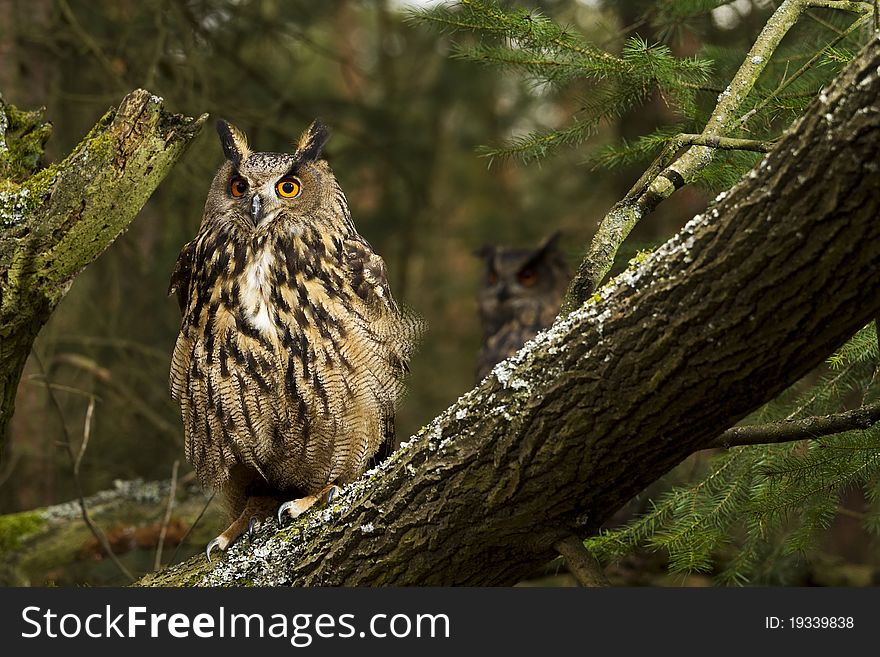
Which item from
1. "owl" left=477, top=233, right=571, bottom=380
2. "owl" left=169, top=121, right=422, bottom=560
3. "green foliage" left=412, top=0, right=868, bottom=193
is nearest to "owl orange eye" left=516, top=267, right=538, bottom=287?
"owl" left=477, top=233, right=571, bottom=380

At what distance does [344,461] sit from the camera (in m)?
3.21

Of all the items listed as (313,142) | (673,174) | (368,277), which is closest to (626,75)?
(673,174)

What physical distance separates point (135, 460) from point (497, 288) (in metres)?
2.36

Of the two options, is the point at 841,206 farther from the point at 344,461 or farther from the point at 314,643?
the point at 344,461

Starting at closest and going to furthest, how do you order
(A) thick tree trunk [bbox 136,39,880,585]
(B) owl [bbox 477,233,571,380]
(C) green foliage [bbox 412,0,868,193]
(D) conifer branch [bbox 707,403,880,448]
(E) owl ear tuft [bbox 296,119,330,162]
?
(A) thick tree trunk [bbox 136,39,880,585], (D) conifer branch [bbox 707,403,880,448], (C) green foliage [bbox 412,0,868,193], (E) owl ear tuft [bbox 296,119,330,162], (B) owl [bbox 477,233,571,380]

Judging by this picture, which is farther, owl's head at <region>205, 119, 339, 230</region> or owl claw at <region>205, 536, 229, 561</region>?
owl's head at <region>205, 119, 339, 230</region>

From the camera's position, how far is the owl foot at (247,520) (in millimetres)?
3164

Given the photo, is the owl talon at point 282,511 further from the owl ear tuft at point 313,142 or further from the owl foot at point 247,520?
the owl ear tuft at point 313,142

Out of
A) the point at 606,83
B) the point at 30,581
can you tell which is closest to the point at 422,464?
the point at 606,83

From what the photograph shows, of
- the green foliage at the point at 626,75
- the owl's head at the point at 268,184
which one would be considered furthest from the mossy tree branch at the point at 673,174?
the owl's head at the point at 268,184

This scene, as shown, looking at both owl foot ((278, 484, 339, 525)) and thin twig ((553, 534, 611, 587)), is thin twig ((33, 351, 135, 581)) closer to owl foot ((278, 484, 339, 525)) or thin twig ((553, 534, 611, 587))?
owl foot ((278, 484, 339, 525))

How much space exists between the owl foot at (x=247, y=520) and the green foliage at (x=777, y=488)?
3.92ft

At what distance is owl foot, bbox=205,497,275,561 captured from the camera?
3164 millimetres

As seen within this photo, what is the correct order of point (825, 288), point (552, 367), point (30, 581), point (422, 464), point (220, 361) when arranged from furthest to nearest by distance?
point (30, 581) → point (220, 361) → point (422, 464) → point (552, 367) → point (825, 288)
